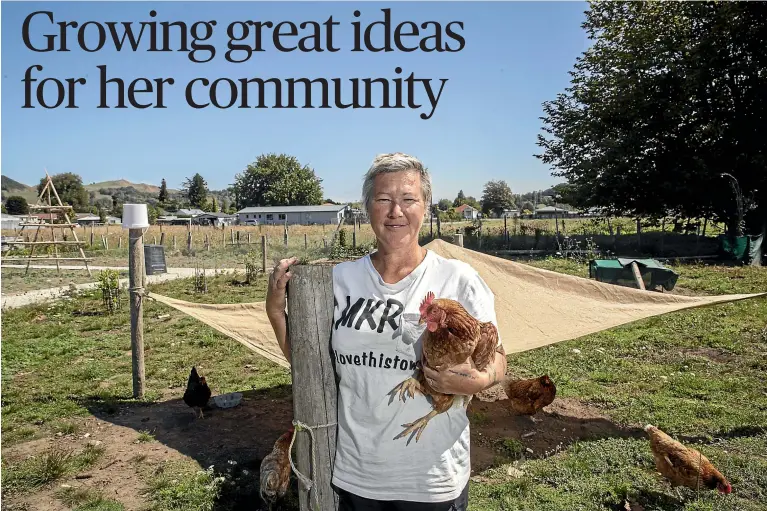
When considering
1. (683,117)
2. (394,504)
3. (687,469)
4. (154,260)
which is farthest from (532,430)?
(683,117)

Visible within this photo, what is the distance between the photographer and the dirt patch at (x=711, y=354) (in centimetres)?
605

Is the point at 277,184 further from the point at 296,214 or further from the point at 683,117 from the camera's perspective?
the point at 683,117

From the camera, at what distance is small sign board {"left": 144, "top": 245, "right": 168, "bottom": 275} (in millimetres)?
15117

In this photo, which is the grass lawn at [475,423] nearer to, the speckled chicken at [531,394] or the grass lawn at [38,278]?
the speckled chicken at [531,394]

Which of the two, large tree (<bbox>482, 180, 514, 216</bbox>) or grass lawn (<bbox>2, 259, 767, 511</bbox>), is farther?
large tree (<bbox>482, 180, 514, 216</bbox>)

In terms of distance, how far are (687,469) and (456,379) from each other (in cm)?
264

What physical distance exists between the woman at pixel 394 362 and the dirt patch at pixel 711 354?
5.86 metres

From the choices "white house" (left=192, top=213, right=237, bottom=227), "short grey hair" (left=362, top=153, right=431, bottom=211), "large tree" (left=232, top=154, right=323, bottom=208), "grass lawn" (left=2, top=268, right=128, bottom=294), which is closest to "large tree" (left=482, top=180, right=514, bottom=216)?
"large tree" (left=232, top=154, right=323, bottom=208)

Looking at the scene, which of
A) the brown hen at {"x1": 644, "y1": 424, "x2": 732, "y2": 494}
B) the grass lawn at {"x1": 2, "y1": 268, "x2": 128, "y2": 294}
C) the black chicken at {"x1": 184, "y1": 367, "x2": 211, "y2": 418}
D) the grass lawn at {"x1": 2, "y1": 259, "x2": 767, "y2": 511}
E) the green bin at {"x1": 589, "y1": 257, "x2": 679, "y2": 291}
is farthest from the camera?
the grass lawn at {"x1": 2, "y1": 268, "x2": 128, "y2": 294}

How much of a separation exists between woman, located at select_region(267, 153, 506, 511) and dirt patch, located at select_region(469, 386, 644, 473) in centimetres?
239

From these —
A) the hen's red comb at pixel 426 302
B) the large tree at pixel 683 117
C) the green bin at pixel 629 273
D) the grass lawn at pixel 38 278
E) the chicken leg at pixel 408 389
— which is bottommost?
the grass lawn at pixel 38 278

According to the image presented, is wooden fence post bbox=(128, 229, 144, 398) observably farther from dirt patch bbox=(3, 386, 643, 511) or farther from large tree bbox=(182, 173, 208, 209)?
large tree bbox=(182, 173, 208, 209)

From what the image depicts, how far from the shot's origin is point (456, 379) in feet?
4.96

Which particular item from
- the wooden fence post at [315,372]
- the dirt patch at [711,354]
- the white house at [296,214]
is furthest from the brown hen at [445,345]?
the white house at [296,214]
